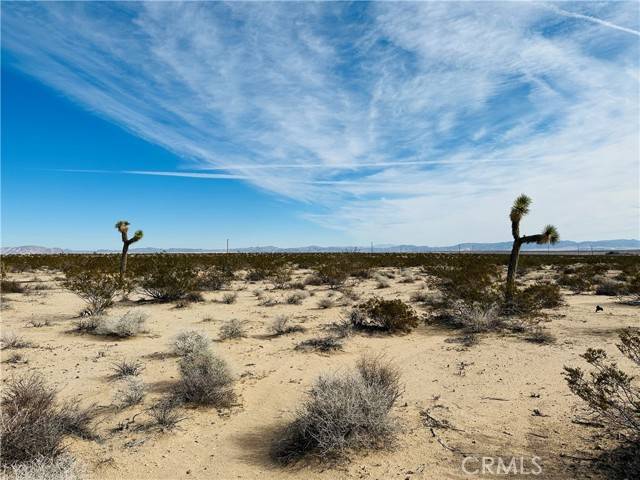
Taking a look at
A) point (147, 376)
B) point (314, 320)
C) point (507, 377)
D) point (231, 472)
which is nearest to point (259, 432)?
point (231, 472)

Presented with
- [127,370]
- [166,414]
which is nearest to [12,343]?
[127,370]

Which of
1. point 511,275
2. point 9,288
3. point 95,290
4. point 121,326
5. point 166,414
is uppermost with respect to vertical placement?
point 511,275

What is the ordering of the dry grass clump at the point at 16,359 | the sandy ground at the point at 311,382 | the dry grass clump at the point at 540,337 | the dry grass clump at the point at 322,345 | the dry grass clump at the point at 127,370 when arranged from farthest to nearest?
the dry grass clump at the point at 540,337
the dry grass clump at the point at 322,345
the dry grass clump at the point at 16,359
the dry grass clump at the point at 127,370
the sandy ground at the point at 311,382

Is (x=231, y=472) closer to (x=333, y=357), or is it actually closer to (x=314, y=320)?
(x=333, y=357)

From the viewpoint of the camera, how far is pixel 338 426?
4.66m

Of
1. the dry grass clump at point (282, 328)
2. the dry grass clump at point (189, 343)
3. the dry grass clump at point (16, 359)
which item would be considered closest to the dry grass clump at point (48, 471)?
the dry grass clump at point (189, 343)

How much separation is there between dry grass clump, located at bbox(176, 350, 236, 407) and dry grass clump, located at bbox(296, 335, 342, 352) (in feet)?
9.15

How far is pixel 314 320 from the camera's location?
40.3 feet

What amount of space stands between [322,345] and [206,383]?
353 cm

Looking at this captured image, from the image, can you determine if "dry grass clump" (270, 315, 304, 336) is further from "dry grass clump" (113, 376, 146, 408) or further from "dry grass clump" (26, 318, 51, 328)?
"dry grass clump" (26, 318, 51, 328)

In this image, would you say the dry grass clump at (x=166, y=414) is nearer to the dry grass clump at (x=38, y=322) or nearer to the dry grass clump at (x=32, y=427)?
the dry grass clump at (x=32, y=427)

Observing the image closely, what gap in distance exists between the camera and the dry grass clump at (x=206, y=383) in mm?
6074

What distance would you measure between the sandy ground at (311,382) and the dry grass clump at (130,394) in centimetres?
13

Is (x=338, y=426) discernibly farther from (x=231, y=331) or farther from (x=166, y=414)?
(x=231, y=331)
